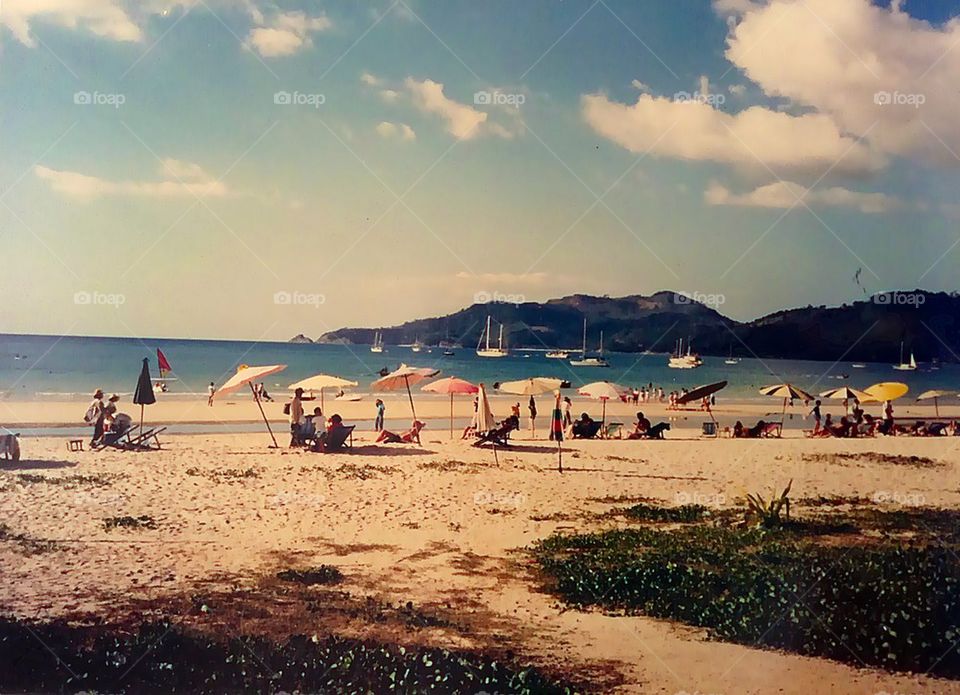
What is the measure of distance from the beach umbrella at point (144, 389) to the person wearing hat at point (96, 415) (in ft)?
0.95

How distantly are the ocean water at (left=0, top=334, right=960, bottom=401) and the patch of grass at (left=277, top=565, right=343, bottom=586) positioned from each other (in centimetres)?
136

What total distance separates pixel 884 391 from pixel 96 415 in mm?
6714

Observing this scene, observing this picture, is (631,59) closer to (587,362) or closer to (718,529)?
(587,362)

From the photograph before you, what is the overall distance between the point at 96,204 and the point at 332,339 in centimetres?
218

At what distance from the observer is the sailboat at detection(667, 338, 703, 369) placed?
19.0 feet

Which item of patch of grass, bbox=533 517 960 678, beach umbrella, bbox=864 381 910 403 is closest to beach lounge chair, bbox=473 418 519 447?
patch of grass, bbox=533 517 960 678

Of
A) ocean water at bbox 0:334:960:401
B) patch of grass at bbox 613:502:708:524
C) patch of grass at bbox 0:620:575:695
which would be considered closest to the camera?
patch of grass at bbox 0:620:575:695

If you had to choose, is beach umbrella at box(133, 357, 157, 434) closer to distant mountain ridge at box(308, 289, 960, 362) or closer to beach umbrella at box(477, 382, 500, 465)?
distant mountain ridge at box(308, 289, 960, 362)

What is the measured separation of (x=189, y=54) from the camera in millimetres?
5496

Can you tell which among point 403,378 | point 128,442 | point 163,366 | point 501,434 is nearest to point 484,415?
point 501,434

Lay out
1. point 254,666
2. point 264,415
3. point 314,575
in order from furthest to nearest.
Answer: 1. point 264,415
2. point 314,575
3. point 254,666

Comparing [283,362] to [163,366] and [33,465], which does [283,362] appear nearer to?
[163,366]

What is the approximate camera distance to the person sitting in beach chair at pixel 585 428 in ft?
19.9

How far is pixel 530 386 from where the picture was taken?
5.65 metres
